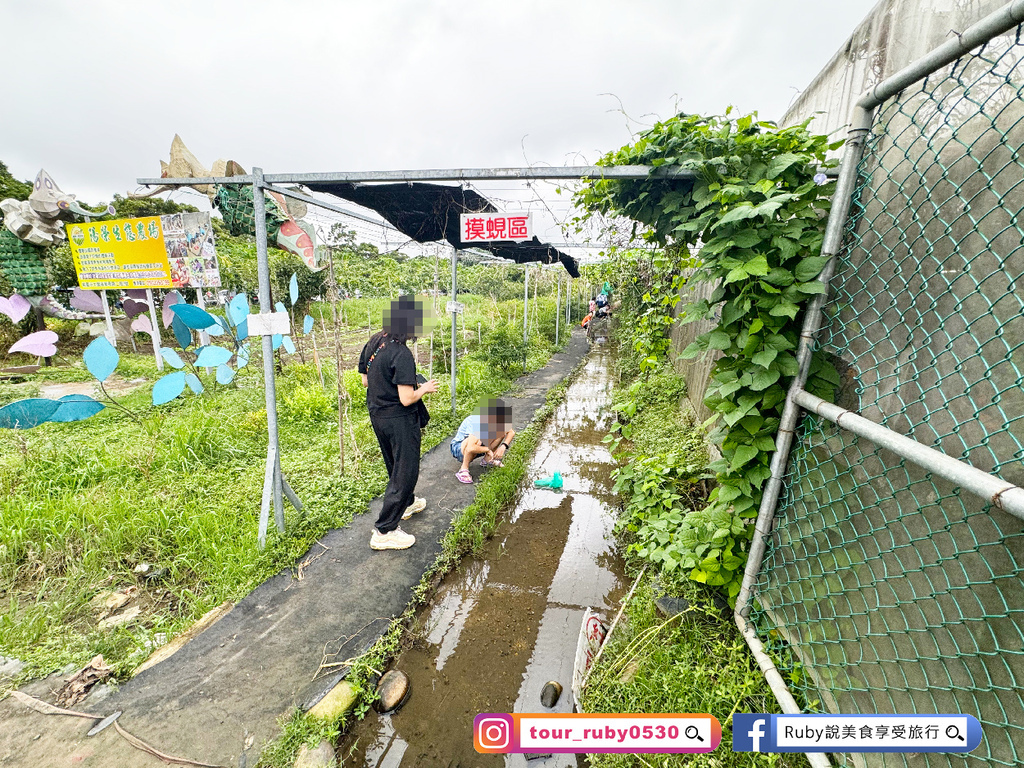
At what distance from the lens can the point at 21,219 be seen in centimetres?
879

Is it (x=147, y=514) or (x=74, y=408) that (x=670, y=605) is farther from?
(x=74, y=408)

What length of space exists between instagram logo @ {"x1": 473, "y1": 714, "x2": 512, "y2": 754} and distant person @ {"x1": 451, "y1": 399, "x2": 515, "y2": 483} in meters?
3.22

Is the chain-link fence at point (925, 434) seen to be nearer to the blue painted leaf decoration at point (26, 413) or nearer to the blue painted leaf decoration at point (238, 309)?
the blue painted leaf decoration at point (26, 413)

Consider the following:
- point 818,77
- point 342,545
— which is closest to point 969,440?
point 818,77

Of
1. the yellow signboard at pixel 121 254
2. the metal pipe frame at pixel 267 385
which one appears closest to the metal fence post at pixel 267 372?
the metal pipe frame at pixel 267 385

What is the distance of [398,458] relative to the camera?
123 inches

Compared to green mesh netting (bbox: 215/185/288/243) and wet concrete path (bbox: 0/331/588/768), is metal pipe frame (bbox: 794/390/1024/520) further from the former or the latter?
green mesh netting (bbox: 215/185/288/243)

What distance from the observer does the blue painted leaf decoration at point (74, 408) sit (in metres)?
3.13

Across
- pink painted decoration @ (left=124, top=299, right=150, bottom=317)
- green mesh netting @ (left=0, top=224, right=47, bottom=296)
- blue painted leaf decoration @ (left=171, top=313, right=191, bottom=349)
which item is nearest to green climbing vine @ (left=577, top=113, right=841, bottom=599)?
blue painted leaf decoration @ (left=171, top=313, right=191, bottom=349)

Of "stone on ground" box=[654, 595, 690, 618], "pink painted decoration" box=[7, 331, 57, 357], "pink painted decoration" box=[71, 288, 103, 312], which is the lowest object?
"stone on ground" box=[654, 595, 690, 618]

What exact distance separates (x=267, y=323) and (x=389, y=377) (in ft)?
3.05

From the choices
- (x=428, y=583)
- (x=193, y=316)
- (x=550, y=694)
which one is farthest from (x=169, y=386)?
(x=550, y=694)

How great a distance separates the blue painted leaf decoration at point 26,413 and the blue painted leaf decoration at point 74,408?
5 cm

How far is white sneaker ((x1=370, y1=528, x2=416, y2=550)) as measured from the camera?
3273mm
